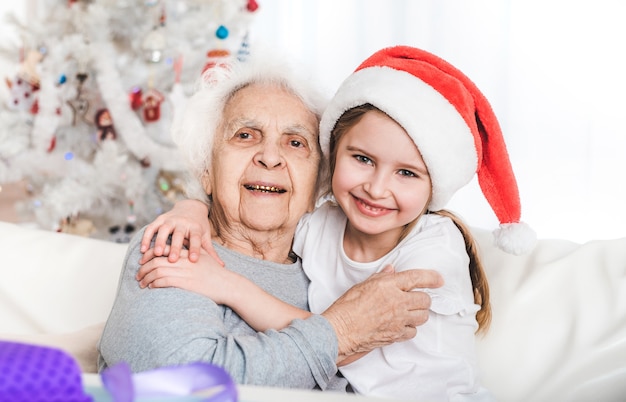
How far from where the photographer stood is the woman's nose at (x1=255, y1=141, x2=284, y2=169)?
162cm

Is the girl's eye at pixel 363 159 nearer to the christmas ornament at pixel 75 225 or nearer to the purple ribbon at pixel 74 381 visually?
the purple ribbon at pixel 74 381

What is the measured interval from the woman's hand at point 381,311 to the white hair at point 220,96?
0.54 metres

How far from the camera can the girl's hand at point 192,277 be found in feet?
4.36

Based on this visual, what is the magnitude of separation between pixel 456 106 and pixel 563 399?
2.37ft

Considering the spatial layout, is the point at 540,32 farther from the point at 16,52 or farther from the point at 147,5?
the point at 16,52

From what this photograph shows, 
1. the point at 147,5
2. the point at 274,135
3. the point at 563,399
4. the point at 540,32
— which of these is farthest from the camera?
the point at 540,32

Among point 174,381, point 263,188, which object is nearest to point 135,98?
point 263,188

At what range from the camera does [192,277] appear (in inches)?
52.9

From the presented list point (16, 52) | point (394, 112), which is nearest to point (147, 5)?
point (16, 52)

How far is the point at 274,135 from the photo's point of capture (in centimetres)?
166

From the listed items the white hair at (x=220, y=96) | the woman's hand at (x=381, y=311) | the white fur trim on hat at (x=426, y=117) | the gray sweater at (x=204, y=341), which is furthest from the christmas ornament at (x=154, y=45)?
the woman's hand at (x=381, y=311)

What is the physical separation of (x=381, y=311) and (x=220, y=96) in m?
0.74

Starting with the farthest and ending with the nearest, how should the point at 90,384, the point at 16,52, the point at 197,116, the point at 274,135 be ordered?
the point at 16,52, the point at 197,116, the point at 274,135, the point at 90,384

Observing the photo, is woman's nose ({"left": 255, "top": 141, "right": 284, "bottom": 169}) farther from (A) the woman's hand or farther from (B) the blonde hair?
(A) the woman's hand
